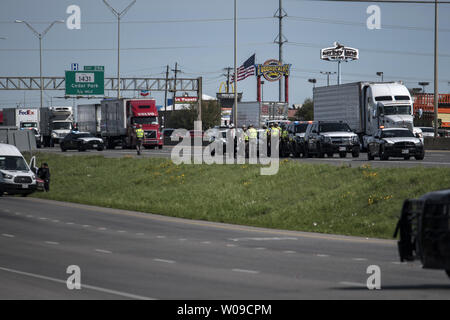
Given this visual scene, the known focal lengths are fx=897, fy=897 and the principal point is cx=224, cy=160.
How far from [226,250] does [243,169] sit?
656 inches

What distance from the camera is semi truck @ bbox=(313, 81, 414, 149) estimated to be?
50612 mm

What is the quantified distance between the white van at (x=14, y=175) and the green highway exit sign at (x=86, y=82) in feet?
162

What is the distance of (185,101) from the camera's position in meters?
154

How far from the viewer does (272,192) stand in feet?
96.3

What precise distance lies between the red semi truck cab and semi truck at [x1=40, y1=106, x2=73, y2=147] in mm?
17303

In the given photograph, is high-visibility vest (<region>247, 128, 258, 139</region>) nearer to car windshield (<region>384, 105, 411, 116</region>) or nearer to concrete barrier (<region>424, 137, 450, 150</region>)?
car windshield (<region>384, 105, 411, 116</region>)

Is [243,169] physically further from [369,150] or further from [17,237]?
[17,237]

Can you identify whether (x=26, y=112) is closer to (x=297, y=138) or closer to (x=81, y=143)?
(x=81, y=143)

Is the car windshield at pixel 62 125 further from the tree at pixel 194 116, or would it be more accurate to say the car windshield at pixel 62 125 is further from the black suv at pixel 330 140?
the tree at pixel 194 116

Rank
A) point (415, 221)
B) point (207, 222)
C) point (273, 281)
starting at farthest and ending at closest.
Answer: point (207, 222) < point (273, 281) < point (415, 221)

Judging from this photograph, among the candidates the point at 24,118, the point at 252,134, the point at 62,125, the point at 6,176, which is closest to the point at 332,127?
Result: the point at 252,134

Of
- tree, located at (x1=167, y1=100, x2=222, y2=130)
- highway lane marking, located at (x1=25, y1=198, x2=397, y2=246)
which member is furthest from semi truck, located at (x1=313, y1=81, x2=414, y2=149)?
tree, located at (x1=167, y1=100, x2=222, y2=130)

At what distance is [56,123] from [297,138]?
4138 centimetres
